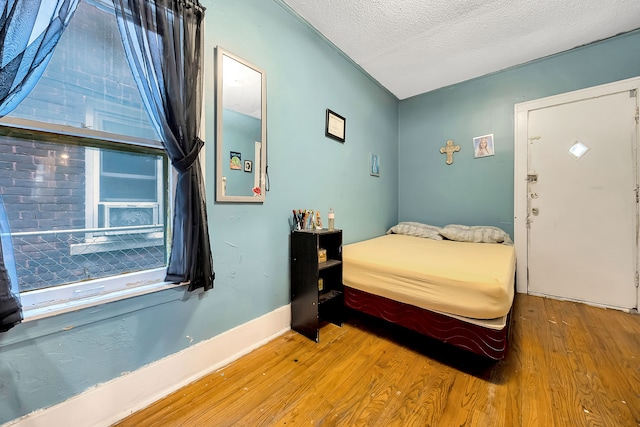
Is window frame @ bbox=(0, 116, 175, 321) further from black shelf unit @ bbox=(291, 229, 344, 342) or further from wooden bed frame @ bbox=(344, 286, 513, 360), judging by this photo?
wooden bed frame @ bbox=(344, 286, 513, 360)

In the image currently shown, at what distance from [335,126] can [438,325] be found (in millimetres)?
1867

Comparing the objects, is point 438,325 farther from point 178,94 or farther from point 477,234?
point 178,94

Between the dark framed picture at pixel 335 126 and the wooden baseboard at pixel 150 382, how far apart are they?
169 centimetres

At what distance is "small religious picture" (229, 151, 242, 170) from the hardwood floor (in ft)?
4.07

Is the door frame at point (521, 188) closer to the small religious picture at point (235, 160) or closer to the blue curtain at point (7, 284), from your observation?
the small religious picture at point (235, 160)

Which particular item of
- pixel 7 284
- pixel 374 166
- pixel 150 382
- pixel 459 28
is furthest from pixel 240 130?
pixel 459 28

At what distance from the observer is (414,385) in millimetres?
1305

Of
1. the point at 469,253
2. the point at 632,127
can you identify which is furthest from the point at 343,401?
the point at 632,127

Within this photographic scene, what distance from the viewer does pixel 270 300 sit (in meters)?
1.77

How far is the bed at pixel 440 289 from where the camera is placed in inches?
51.4

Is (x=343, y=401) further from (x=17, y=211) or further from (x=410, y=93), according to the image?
(x=410, y=93)

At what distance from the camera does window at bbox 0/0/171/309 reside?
95 cm

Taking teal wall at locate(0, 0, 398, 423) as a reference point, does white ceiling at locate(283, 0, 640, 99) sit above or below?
above

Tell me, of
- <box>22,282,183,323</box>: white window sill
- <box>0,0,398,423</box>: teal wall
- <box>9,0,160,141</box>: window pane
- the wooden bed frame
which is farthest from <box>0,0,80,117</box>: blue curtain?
the wooden bed frame
